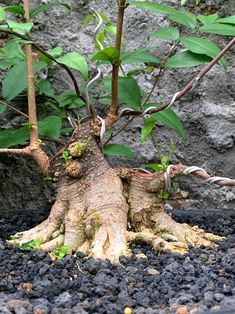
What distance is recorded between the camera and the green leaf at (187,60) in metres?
1.22

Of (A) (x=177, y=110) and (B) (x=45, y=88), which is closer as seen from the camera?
(B) (x=45, y=88)

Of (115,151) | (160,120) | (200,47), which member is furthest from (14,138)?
(200,47)

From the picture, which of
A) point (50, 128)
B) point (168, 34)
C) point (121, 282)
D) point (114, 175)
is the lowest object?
point (121, 282)

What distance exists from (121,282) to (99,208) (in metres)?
0.25

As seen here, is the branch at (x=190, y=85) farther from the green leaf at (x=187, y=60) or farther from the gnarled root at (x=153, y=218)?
the gnarled root at (x=153, y=218)

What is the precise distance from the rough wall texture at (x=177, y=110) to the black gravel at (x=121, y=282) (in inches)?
15.6

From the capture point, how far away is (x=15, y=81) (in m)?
1.35

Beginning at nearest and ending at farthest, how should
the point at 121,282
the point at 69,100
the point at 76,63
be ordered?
the point at 121,282 < the point at 76,63 < the point at 69,100

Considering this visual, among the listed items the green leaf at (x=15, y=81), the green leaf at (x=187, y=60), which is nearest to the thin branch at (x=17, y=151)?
the green leaf at (x=15, y=81)

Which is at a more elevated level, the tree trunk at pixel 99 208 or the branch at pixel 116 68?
the branch at pixel 116 68

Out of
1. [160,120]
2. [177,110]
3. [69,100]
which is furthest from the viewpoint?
[177,110]

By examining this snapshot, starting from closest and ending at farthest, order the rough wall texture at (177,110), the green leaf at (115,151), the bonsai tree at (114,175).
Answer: the bonsai tree at (114,175) < the green leaf at (115,151) < the rough wall texture at (177,110)

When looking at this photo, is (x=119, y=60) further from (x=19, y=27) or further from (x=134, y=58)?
(x=19, y=27)

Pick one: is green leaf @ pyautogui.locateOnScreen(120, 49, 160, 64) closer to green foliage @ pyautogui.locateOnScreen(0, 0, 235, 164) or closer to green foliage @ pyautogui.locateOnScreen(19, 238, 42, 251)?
green foliage @ pyautogui.locateOnScreen(0, 0, 235, 164)
